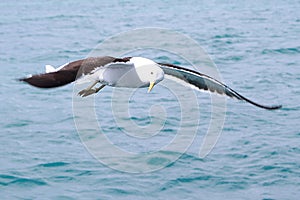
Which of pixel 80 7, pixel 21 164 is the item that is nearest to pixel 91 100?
pixel 21 164

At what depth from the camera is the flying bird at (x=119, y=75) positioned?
8.35 meters

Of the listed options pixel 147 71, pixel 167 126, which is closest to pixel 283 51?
pixel 167 126

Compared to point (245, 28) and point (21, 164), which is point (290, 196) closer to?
point (21, 164)

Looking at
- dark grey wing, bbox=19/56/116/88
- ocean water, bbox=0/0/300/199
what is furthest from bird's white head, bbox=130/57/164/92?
ocean water, bbox=0/0/300/199

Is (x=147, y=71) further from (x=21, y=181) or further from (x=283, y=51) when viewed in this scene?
(x=283, y=51)

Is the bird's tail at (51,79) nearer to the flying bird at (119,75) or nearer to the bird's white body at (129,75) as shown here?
the flying bird at (119,75)

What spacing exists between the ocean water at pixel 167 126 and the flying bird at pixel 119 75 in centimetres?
571

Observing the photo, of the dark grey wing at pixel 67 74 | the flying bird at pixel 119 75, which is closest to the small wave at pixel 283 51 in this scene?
the flying bird at pixel 119 75

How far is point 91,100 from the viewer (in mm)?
24891

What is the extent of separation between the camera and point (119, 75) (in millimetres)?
9844

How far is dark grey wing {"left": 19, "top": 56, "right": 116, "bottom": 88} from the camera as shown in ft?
26.1

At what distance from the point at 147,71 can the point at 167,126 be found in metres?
11.8

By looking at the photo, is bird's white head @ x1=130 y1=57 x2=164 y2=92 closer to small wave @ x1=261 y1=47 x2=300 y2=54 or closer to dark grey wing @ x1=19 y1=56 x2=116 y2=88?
dark grey wing @ x1=19 y1=56 x2=116 y2=88

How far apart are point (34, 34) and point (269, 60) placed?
52.6ft
